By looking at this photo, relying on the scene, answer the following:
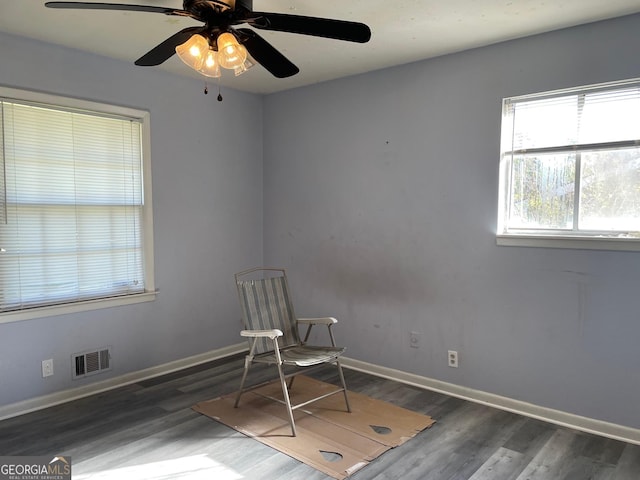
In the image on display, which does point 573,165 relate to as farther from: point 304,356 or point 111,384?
point 111,384

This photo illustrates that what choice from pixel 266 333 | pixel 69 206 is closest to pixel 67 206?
pixel 69 206

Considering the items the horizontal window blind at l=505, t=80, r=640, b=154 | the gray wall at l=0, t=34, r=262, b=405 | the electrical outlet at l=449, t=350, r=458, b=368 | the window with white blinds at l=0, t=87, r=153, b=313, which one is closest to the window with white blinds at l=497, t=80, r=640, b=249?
the horizontal window blind at l=505, t=80, r=640, b=154

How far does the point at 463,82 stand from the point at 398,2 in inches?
40.6

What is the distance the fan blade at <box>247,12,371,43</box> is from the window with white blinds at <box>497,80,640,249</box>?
1.71 m

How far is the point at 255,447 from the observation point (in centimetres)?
271

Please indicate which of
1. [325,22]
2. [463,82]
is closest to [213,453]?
[325,22]

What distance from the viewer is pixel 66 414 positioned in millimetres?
3117

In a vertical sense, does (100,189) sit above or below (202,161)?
below

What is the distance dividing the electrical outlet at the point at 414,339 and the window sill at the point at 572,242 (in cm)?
99

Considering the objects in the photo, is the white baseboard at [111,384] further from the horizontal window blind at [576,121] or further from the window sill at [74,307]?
the horizontal window blind at [576,121]

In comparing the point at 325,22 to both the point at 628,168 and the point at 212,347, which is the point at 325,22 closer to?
the point at 628,168

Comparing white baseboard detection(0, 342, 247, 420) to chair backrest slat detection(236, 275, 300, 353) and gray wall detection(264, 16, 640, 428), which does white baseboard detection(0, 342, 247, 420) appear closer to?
gray wall detection(264, 16, 640, 428)

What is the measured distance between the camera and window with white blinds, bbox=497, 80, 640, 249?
109 inches

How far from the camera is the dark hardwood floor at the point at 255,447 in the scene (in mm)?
2445
